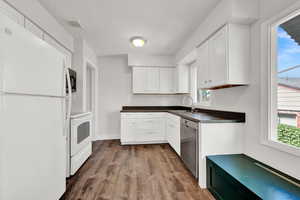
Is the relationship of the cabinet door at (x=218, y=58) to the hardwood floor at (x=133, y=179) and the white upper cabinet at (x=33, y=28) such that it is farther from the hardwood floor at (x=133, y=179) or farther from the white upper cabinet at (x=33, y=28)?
the white upper cabinet at (x=33, y=28)

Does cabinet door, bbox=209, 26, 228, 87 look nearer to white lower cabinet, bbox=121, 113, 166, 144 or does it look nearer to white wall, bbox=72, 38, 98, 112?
white lower cabinet, bbox=121, 113, 166, 144

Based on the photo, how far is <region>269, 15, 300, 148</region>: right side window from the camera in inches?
58.1

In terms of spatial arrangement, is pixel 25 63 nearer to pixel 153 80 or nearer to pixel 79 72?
pixel 79 72

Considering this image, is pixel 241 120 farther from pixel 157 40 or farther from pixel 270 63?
pixel 157 40

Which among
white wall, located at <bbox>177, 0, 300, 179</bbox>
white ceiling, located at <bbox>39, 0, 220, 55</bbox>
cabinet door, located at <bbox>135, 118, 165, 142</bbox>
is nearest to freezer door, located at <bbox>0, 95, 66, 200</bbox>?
white ceiling, located at <bbox>39, 0, 220, 55</bbox>

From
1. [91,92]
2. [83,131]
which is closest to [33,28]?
[83,131]

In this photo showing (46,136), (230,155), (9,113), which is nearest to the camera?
(9,113)

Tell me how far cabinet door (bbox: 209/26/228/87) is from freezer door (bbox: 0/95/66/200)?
1947 millimetres

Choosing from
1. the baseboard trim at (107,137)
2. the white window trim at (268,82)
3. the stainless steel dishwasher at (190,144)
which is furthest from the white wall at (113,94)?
the white window trim at (268,82)

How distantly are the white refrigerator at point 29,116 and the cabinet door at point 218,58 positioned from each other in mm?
1915

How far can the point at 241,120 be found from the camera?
202cm

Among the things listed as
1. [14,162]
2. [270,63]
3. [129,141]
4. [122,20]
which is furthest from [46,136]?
[129,141]

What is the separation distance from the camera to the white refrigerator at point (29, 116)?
3.14 feet

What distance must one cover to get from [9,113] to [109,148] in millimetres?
2957
